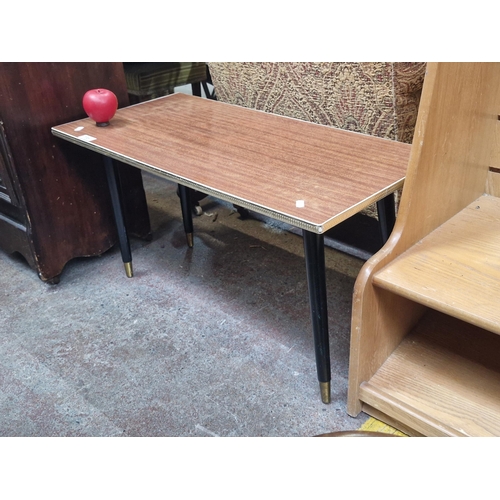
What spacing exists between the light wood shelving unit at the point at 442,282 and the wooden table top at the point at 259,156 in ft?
0.42

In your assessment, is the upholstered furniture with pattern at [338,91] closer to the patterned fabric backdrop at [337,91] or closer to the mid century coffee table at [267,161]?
the patterned fabric backdrop at [337,91]

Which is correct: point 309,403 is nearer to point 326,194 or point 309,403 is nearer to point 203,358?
point 203,358

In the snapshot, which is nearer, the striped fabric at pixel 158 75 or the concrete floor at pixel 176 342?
the concrete floor at pixel 176 342

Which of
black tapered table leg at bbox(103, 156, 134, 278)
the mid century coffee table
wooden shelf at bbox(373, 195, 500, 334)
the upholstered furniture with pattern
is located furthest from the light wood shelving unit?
black tapered table leg at bbox(103, 156, 134, 278)

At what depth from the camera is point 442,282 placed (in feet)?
3.84

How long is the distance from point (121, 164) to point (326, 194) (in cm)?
108

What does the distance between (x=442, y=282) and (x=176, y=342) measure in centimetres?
84

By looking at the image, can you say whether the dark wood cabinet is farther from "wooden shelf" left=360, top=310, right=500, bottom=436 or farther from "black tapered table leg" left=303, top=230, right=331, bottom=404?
"wooden shelf" left=360, top=310, right=500, bottom=436

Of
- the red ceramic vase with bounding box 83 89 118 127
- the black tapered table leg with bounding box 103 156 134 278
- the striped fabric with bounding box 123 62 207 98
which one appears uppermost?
the red ceramic vase with bounding box 83 89 118 127

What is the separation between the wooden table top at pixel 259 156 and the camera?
4.03ft

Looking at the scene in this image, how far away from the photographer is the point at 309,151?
1498mm

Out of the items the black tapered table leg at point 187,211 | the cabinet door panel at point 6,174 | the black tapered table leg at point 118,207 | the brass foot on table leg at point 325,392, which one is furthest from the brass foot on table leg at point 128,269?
the brass foot on table leg at point 325,392

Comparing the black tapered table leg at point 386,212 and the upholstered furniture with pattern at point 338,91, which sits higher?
the upholstered furniture with pattern at point 338,91

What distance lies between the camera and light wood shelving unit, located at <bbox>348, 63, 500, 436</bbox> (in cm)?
115
